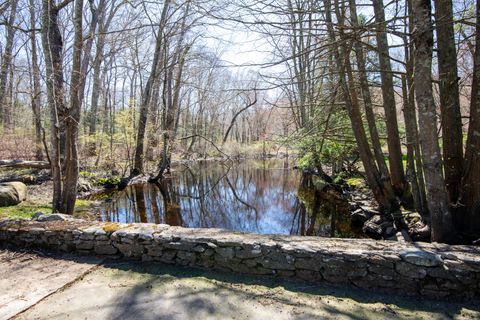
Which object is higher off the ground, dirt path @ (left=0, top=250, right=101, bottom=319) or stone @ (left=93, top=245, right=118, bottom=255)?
stone @ (left=93, top=245, right=118, bottom=255)

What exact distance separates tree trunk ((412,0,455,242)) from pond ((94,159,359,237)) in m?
2.73

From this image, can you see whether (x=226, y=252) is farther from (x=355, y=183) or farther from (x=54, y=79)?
(x=355, y=183)

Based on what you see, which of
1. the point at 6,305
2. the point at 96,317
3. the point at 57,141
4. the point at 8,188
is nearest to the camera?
the point at 96,317

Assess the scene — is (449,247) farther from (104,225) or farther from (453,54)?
(104,225)

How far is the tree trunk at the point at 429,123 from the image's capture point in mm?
3721

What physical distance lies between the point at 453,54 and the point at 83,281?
571cm

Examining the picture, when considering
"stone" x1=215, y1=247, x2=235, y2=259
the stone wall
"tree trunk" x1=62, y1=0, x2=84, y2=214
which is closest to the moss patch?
the stone wall

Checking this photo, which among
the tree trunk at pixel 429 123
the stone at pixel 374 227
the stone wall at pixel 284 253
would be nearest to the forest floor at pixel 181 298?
the stone wall at pixel 284 253

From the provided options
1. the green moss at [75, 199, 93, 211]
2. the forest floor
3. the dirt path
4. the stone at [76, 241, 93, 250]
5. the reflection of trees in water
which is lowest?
the reflection of trees in water

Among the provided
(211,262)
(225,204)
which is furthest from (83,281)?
(225,204)

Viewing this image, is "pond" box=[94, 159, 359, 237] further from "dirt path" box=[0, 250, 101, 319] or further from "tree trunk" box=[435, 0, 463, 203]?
"dirt path" box=[0, 250, 101, 319]

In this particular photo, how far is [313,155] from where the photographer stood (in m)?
11.4

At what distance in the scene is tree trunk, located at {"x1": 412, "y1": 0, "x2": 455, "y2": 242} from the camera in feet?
12.2

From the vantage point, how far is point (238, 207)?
9742 mm
